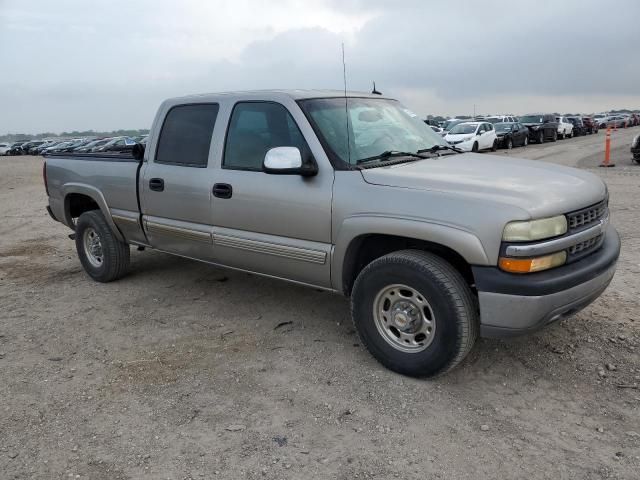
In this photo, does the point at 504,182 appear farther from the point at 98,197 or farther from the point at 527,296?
the point at 98,197

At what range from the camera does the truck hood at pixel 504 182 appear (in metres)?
Answer: 3.11

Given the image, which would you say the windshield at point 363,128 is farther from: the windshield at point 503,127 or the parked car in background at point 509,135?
the windshield at point 503,127

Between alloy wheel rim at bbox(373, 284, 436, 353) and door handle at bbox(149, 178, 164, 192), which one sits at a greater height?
door handle at bbox(149, 178, 164, 192)

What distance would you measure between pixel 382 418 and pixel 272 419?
0.63 meters

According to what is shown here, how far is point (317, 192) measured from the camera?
3.74m

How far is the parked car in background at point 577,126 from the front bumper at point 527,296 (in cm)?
4200

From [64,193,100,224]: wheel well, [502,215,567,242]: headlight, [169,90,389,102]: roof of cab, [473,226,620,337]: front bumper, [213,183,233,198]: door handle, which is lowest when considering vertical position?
[473,226,620,337]: front bumper

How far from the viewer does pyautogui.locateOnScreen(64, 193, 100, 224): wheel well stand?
6.02 meters

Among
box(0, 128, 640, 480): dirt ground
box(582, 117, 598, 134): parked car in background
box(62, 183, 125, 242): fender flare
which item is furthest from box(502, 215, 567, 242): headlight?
box(582, 117, 598, 134): parked car in background

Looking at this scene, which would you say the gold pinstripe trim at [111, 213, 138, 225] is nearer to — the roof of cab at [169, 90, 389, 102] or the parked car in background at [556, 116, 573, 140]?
the roof of cab at [169, 90, 389, 102]

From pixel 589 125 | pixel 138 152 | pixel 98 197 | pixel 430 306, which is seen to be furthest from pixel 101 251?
pixel 589 125

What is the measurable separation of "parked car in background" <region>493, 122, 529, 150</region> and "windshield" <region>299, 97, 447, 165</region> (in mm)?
24579

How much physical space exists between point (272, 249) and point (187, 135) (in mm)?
1414

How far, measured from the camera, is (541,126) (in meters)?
33.1
